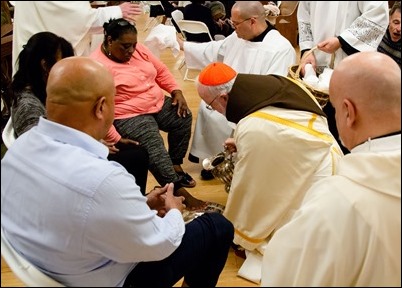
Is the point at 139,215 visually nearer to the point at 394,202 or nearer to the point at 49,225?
the point at 49,225

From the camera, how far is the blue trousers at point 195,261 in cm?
129

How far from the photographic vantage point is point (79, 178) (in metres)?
1.00

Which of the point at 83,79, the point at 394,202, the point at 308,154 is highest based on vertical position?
the point at 83,79

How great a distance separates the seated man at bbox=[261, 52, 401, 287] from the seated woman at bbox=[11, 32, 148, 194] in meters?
0.67

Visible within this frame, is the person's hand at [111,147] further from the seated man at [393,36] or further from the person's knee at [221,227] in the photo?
the seated man at [393,36]

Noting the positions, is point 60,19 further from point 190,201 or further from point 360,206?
point 190,201

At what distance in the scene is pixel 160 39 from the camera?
5.93 feet

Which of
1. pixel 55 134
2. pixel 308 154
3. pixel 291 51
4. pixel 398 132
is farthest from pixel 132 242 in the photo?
pixel 291 51

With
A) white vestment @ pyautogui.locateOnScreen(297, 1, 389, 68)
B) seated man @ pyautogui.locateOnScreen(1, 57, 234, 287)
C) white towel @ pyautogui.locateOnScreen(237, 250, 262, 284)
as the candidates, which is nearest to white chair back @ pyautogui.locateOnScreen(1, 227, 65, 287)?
seated man @ pyautogui.locateOnScreen(1, 57, 234, 287)

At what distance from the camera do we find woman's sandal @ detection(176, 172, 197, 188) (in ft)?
7.16

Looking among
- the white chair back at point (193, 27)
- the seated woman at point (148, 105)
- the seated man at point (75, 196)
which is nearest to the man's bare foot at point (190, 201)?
the seated woman at point (148, 105)

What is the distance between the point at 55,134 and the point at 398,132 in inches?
27.6

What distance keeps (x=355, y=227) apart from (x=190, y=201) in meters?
1.15

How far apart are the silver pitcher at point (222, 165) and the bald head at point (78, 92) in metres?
0.90
